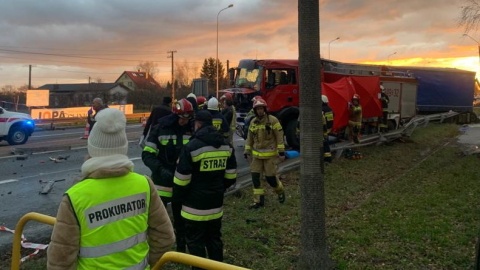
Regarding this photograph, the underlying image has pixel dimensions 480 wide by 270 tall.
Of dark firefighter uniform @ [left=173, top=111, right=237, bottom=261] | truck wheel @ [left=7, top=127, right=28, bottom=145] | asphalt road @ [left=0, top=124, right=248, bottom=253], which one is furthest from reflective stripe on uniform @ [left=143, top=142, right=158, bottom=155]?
truck wheel @ [left=7, top=127, right=28, bottom=145]

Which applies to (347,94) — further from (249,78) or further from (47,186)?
(47,186)

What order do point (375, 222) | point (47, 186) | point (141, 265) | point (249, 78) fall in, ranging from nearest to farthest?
point (141, 265) < point (375, 222) < point (47, 186) < point (249, 78)

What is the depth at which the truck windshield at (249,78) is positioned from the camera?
1396 centimetres

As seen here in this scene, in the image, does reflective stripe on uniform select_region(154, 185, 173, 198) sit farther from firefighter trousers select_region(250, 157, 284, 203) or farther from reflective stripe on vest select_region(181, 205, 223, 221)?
firefighter trousers select_region(250, 157, 284, 203)

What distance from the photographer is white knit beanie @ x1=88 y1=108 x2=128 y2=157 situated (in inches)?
91.0

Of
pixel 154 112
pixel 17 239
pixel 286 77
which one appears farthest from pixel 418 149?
pixel 17 239

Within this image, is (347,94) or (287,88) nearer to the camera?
(287,88)

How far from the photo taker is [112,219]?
2.32 metres

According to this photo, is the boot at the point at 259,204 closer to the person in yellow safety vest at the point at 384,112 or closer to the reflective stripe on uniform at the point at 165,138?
the reflective stripe on uniform at the point at 165,138

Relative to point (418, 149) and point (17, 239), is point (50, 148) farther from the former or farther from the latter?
point (418, 149)

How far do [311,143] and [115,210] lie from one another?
8.38ft

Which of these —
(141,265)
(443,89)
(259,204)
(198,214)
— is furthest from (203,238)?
(443,89)

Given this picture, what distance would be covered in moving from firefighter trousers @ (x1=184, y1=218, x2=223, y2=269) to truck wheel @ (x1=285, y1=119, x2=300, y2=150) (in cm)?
912

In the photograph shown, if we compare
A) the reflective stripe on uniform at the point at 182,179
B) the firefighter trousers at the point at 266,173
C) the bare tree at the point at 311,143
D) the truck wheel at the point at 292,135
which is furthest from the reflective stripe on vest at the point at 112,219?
the truck wheel at the point at 292,135
